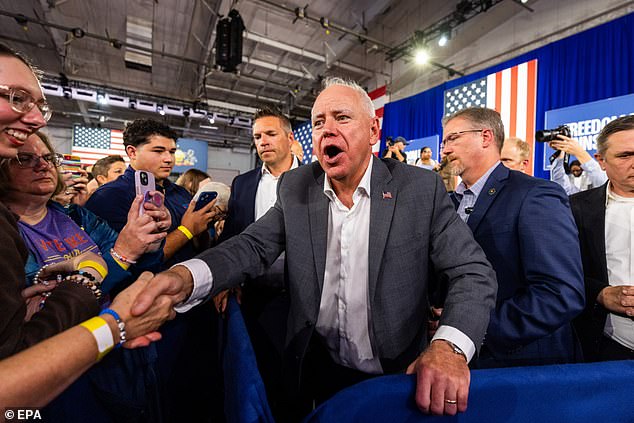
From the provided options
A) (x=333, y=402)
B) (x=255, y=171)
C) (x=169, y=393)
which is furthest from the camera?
(x=255, y=171)

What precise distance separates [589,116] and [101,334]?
7245mm

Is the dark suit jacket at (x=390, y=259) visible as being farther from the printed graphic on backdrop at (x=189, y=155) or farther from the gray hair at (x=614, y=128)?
the printed graphic on backdrop at (x=189, y=155)

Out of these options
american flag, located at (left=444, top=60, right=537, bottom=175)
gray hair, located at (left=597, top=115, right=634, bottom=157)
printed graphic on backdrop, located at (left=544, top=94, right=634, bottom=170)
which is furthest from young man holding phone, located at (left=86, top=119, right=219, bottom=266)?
american flag, located at (left=444, top=60, right=537, bottom=175)

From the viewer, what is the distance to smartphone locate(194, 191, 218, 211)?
2.24 m

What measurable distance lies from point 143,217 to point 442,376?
1323 mm

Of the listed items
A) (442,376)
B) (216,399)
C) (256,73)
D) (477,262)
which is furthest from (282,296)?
(256,73)

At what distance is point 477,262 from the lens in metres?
1.11

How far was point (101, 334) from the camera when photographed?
0.76m

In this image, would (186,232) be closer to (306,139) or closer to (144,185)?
(144,185)

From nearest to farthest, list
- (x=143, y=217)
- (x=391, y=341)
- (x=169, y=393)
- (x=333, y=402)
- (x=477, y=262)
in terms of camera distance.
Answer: (x=333, y=402) < (x=477, y=262) < (x=391, y=341) < (x=143, y=217) < (x=169, y=393)

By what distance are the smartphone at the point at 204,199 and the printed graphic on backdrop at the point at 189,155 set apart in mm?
11354

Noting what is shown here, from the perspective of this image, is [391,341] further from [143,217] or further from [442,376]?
[143,217]

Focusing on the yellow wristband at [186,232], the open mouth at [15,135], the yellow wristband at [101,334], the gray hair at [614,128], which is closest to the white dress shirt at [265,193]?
the yellow wristband at [186,232]

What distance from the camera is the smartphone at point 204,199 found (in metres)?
2.24
